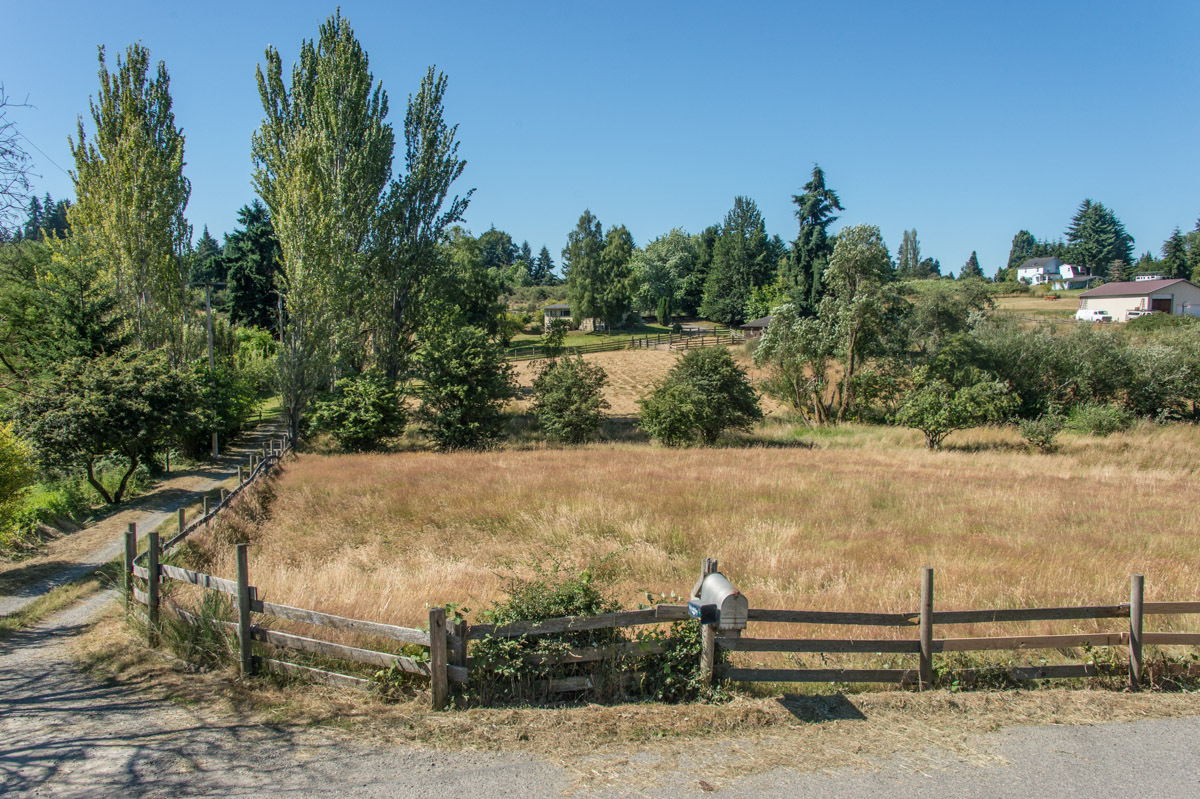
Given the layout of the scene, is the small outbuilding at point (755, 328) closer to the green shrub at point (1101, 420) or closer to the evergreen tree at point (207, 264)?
the green shrub at point (1101, 420)

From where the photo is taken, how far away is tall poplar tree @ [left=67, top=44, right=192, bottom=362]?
3034 centimetres

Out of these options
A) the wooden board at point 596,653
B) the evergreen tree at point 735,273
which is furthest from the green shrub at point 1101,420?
the evergreen tree at point 735,273

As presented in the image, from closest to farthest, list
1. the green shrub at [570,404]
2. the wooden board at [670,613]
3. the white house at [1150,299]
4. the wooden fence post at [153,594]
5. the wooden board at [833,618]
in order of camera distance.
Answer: the wooden board at [670,613], the wooden board at [833,618], the wooden fence post at [153,594], the green shrub at [570,404], the white house at [1150,299]

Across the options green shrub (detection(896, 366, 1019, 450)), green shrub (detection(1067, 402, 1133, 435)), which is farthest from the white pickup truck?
green shrub (detection(896, 366, 1019, 450))

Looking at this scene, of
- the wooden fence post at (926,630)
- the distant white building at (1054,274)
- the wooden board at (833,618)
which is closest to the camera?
the wooden board at (833,618)

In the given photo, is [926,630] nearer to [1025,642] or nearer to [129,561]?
[1025,642]

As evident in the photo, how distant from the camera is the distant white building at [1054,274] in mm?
111188

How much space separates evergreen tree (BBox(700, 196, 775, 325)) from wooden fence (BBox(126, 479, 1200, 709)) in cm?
8106

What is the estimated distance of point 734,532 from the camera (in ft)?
47.8

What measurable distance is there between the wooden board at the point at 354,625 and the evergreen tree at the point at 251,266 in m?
52.1

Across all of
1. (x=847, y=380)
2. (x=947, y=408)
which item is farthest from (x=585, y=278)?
(x=947, y=408)

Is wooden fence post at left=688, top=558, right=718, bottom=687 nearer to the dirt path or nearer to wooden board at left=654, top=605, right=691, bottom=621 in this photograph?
wooden board at left=654, top=605, right=691, bottom=621

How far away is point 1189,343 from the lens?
137 feet

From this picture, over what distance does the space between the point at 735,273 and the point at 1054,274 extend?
74.8 meters
